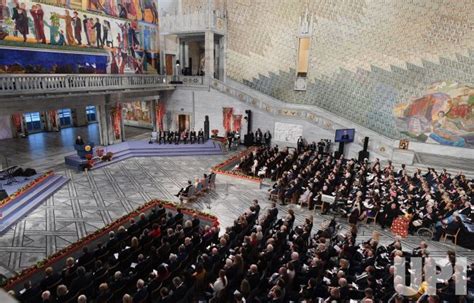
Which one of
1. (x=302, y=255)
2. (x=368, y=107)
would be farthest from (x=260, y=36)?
(x=302, y=255)

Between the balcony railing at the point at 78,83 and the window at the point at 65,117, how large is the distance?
26.8 feet

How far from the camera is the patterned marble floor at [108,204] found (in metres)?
8.97

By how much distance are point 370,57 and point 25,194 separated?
19.6 metres

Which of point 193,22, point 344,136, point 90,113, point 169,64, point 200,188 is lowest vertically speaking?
point 200,188

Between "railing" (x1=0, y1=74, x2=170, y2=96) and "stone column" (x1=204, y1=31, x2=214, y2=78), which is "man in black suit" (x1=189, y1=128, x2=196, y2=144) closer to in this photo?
"railing" (x1=0, y1=74, x2=170, y2=96)

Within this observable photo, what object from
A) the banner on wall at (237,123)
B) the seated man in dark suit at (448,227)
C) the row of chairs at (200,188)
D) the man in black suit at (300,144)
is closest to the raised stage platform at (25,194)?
the row of chairs at (200,188)

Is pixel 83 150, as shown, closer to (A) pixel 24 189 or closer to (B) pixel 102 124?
(A) pixel 24 189

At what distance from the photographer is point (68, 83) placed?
15.4m

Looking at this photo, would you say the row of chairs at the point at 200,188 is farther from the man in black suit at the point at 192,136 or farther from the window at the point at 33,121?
the window at the point at 33,121

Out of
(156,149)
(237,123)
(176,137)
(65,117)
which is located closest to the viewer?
(156,149)

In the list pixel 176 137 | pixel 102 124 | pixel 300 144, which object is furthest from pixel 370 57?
pixel 102 124

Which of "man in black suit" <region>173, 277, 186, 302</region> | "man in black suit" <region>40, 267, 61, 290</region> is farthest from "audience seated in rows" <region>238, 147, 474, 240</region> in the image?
"man in black suit" <region>40, 267, 61, 290</region>

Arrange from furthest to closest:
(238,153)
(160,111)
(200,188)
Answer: (160,111), (238,153), (200,188)

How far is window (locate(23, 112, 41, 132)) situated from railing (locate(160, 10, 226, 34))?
11217 mm
